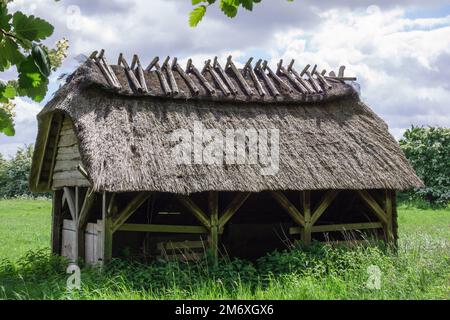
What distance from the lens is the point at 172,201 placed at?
1293 centimetres

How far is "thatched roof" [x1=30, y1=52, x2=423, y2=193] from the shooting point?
10266 mm

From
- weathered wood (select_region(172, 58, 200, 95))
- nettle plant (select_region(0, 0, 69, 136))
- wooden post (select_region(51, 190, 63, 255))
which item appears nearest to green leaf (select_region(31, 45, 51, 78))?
nettle plant (select_region(0, 0, 69, 136))

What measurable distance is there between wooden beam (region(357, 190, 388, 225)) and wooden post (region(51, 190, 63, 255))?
268 inches

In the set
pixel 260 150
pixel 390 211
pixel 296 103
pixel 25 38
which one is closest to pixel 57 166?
pixel 260 150

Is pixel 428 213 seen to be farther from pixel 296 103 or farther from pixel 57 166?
pixel 57 166

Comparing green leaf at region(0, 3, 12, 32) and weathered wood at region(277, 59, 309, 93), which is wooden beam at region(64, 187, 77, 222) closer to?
weathered wood at region(277, 59, 309, 93)

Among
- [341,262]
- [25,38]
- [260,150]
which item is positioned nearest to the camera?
[25,38]

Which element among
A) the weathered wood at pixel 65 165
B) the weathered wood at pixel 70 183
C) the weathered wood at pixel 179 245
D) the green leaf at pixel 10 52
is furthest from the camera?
the weathered wood at pixel 65 165

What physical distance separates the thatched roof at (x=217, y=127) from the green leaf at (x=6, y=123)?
7.05 m

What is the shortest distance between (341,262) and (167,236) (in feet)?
12.2

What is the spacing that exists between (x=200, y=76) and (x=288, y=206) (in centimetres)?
347

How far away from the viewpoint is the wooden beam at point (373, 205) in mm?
12555

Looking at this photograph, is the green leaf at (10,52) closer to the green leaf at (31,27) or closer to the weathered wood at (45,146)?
the green leaf at (31,27)

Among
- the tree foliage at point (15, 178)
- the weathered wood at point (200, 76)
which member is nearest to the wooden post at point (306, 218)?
the weathered wood at point (200, 76)
